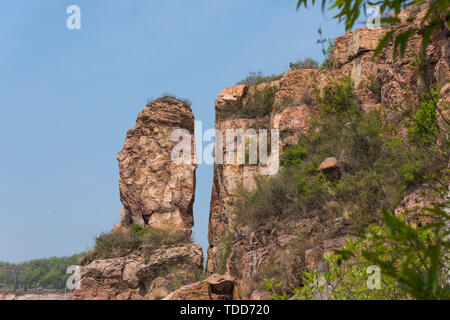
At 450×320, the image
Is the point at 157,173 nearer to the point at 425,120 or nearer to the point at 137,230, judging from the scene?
the point at 137,230

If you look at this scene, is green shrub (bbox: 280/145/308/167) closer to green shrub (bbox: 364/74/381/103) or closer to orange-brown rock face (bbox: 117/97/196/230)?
green shrub (bbox: 364/74/381/103)

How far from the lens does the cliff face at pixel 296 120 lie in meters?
10.3

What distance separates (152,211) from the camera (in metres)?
20.7

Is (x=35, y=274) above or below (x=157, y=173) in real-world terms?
below

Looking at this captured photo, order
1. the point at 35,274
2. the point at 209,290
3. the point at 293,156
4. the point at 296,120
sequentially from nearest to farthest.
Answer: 1. the point at 209,290
2. the point at 293,156
3. the point at 296,120
4. the point at 35,274

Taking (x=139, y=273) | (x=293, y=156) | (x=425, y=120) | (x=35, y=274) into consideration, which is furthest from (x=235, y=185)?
(x=35, y=274)

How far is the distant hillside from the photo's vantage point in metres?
34.0

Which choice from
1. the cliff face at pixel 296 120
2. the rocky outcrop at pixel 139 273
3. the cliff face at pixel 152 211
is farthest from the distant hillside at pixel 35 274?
the cliff face at pixel 296 120

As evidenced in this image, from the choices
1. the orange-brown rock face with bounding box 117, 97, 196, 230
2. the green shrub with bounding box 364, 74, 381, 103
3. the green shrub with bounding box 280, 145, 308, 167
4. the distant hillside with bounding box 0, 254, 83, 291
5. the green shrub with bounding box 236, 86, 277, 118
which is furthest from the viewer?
the distant hillside with bounding box 0, 254, 83, 291

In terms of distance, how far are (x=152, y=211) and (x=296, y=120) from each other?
8.59m

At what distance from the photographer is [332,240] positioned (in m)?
9.69

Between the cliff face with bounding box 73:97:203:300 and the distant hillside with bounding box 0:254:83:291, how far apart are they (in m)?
13.5

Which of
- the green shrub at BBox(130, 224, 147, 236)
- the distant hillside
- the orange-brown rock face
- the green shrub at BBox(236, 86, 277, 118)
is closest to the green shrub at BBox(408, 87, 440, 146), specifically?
the green shrub at BBox(236, 86, 277, 118)
